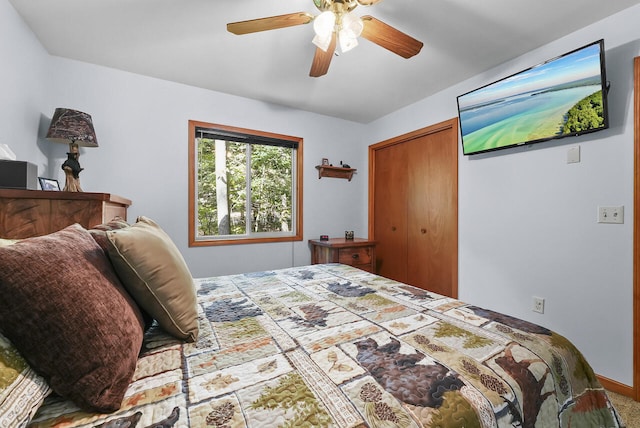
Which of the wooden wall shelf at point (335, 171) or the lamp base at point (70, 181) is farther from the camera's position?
the wooden wall shelf at point (335, 171)

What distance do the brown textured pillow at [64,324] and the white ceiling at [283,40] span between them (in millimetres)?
1767

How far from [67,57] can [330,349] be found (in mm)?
3155

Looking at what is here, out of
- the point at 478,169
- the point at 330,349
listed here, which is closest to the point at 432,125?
the point at 478,169

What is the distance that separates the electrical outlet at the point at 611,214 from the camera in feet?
5.61

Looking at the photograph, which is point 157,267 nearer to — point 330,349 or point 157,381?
point 157,381

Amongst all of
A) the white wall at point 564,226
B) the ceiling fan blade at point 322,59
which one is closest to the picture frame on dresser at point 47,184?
the ceiling fan blade at point 322,59

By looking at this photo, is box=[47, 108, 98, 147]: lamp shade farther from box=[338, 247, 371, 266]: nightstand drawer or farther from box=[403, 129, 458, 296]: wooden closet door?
→ box=[403, 129, 458, 296]: wooden closet door

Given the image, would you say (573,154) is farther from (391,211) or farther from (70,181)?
(70,181)

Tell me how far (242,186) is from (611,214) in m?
3.23

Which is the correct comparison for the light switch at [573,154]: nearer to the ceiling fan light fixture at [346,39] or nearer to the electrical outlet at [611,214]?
the electrical outlet at [611,214]

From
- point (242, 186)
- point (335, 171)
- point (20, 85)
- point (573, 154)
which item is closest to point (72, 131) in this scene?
point (20, 85)

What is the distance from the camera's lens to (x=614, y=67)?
1736 mm

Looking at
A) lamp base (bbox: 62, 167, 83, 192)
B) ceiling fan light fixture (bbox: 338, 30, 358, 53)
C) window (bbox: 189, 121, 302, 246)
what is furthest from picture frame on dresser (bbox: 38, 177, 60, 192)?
ceiling fan light fixture (bbox: 338, 30, 358, 53)

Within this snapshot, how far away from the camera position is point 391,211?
353cm
